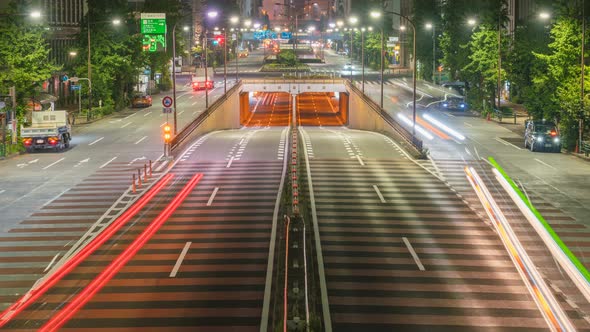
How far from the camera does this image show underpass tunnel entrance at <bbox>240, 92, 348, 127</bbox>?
99125 millimetres

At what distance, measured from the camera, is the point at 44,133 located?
2010 inches

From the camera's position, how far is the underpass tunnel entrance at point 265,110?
9976cm

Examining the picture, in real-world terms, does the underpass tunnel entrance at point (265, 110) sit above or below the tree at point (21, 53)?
below

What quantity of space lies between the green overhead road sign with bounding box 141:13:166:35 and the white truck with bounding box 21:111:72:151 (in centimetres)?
3166

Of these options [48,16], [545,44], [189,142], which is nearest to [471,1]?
[545,44]

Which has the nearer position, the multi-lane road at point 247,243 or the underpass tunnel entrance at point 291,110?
the multi-lane road at point 247,243

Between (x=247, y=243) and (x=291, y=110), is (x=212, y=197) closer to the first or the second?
(x=247, y=243)

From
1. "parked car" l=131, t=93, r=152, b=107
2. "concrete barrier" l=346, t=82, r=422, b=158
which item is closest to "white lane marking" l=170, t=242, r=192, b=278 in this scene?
"concrete barrier" l=346, t=82, r=422, b=158

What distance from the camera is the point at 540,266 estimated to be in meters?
22.8

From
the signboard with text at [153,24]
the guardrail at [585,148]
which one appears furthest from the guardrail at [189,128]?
the guardrail at [585,148]

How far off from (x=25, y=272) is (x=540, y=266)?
14847 millimetres

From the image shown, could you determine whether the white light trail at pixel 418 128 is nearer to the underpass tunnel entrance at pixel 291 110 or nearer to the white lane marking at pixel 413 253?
the underpass tunnel entrance at pixel 291 110

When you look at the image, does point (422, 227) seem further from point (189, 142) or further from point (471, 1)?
point (471, 1)

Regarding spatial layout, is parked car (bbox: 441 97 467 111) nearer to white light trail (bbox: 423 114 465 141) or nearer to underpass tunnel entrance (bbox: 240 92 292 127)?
white light trail (bbox: 423 114 465 141)
